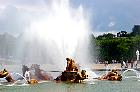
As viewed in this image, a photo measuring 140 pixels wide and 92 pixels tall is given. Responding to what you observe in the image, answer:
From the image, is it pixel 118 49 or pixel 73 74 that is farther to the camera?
pixel 118 49

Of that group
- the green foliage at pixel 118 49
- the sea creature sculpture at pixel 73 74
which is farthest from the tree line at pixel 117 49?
the sea creature sculpture at pixel 73 74

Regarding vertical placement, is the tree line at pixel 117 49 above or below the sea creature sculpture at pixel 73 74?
above

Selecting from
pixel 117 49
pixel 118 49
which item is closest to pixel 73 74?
Result: pixel 118 49

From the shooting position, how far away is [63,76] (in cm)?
3503

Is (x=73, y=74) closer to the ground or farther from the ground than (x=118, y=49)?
closer to the ground

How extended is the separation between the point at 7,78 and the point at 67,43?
10672mm

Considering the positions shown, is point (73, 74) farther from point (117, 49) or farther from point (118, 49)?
point (117, 49)

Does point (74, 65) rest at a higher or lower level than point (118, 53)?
lower

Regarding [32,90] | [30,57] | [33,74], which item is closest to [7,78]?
[33,74]

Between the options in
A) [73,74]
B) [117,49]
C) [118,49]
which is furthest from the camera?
[117,49]

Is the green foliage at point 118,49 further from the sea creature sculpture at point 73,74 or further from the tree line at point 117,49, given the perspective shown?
the sea creature sculpture at point 73,74

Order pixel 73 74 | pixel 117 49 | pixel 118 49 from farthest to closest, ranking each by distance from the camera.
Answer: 1. pixel 117 49
2. pixel 118 49
3. pixel 73 74

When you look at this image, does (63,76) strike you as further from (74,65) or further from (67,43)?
(67,43)

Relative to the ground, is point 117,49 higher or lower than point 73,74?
higher
